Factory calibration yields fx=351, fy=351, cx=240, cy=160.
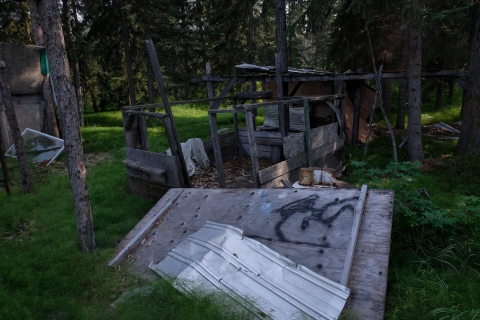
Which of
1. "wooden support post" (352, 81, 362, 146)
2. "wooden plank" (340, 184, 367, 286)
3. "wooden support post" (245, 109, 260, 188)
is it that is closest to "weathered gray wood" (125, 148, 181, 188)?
"wooden support post" (245, 109, 260, 188)

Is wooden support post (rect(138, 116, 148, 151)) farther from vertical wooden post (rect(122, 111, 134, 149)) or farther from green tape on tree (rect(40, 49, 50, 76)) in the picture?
green tape on tree (rect(40, 49, 50, 76))

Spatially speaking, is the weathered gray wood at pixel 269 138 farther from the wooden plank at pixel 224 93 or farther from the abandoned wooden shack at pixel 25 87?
the abandoned wooden shack at pixel 25 87

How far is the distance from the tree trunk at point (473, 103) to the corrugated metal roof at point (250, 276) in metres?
8.42

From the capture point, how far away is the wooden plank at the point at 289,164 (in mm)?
6293

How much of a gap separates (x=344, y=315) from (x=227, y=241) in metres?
1.43

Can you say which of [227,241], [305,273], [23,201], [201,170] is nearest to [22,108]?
[23,201]

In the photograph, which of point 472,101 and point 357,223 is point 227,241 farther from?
point 472,101

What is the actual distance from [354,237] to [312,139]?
4.71 meters

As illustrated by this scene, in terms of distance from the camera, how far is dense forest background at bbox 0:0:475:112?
1063 centimetres

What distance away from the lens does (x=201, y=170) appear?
8.50 metres

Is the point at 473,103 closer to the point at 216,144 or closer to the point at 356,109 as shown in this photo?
the point at 356,109

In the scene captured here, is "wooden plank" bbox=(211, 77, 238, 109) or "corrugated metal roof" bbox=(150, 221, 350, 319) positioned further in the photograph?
"wooden plank" bbox=(211, 77, 238, 109)

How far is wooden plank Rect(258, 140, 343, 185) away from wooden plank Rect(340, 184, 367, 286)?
2314 millimetres

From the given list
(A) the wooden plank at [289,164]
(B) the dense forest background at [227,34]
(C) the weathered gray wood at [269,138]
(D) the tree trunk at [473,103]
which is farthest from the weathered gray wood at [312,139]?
(D) the tree trunk at [473,103]
